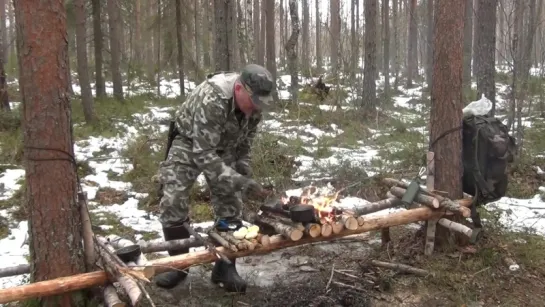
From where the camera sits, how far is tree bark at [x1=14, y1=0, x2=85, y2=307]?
3.32 metres

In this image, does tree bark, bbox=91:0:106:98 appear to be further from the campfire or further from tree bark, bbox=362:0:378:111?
the campfire

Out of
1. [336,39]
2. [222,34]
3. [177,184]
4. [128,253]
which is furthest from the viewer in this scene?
[336,39]

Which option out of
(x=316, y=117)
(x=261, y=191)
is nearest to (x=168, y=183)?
(x=261, y=191)

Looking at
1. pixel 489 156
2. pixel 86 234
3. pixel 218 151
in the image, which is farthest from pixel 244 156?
pixel 489 156

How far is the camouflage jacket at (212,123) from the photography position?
4082 millimetres

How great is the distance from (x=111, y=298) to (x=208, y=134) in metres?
1.49

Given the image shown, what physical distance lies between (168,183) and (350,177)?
4123 millimetres

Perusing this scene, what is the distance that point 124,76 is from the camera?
22578mm

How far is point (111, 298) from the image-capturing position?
11.1 feet

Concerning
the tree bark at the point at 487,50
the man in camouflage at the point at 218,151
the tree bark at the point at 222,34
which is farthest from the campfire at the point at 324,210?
the tree bark at the point at 487,50

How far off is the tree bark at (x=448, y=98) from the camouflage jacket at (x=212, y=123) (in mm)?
1914

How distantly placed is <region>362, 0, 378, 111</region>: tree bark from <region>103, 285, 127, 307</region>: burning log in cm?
1180

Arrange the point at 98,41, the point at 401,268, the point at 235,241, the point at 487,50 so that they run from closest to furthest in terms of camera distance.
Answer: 1. the point at 235,241
2. the point at 401,268
3. the point at 487,50
4. the point at 98,41

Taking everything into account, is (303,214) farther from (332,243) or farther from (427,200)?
(332,243)
